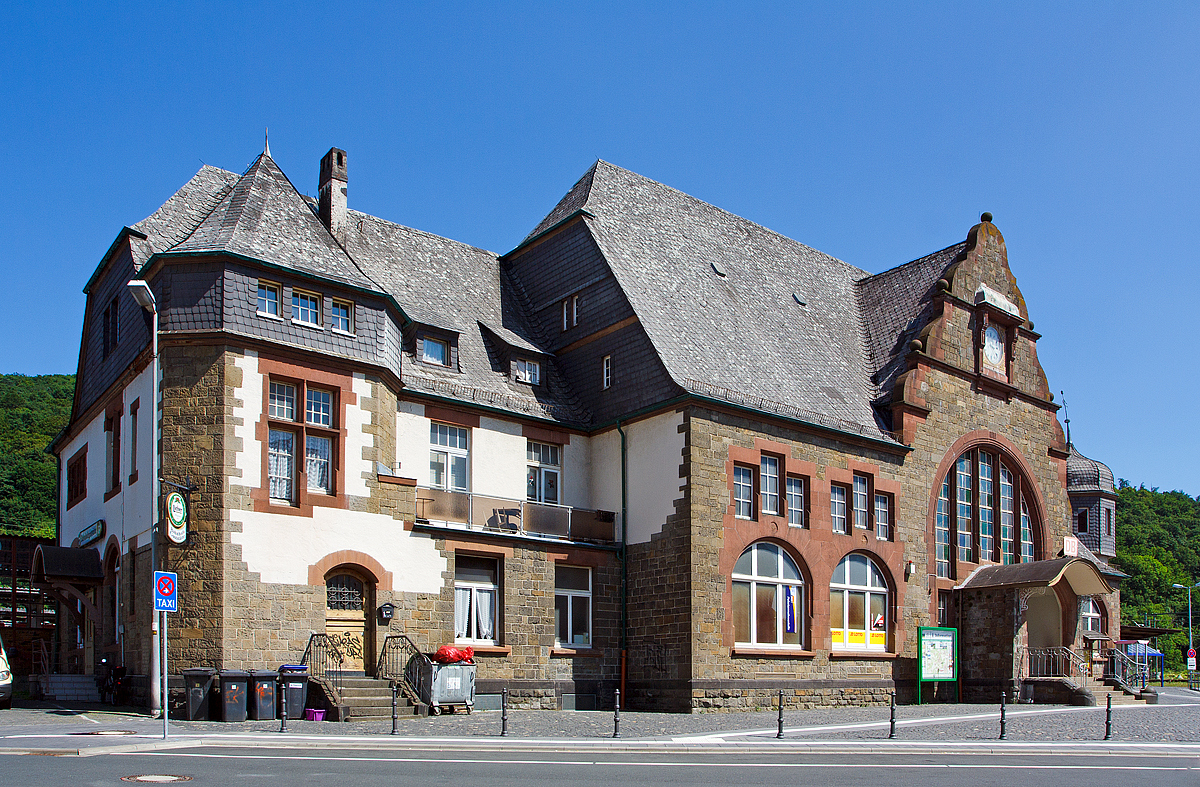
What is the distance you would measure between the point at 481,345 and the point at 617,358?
3.63 metres

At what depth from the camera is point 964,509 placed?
3366 centimetres

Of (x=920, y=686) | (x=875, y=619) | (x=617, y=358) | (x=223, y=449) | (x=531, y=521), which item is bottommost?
(x=920, y=686)

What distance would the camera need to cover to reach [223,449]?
70.9ft

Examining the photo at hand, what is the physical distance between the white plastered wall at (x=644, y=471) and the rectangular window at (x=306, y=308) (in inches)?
341

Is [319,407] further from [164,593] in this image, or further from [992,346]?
[992,346]

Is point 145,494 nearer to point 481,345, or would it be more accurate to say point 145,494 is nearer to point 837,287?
point 481,345

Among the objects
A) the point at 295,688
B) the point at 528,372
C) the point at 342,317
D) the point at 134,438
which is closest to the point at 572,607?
the point at 528,372

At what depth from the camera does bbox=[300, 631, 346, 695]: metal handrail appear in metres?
21.5

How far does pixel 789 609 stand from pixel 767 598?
0.77 m

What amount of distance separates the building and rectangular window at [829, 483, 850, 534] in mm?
76

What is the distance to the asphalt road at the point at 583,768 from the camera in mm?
12148

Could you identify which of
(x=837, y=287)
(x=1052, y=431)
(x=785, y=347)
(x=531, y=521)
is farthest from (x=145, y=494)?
(x=1052, y=431)

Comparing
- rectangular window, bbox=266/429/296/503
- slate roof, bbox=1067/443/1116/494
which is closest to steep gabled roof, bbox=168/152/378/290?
rectangular window, bbox=266/429/296/503

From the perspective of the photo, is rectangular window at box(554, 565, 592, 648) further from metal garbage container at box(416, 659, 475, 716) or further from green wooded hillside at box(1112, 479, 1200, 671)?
green wooded hillside at box(1112, 479, 1200, 671)
